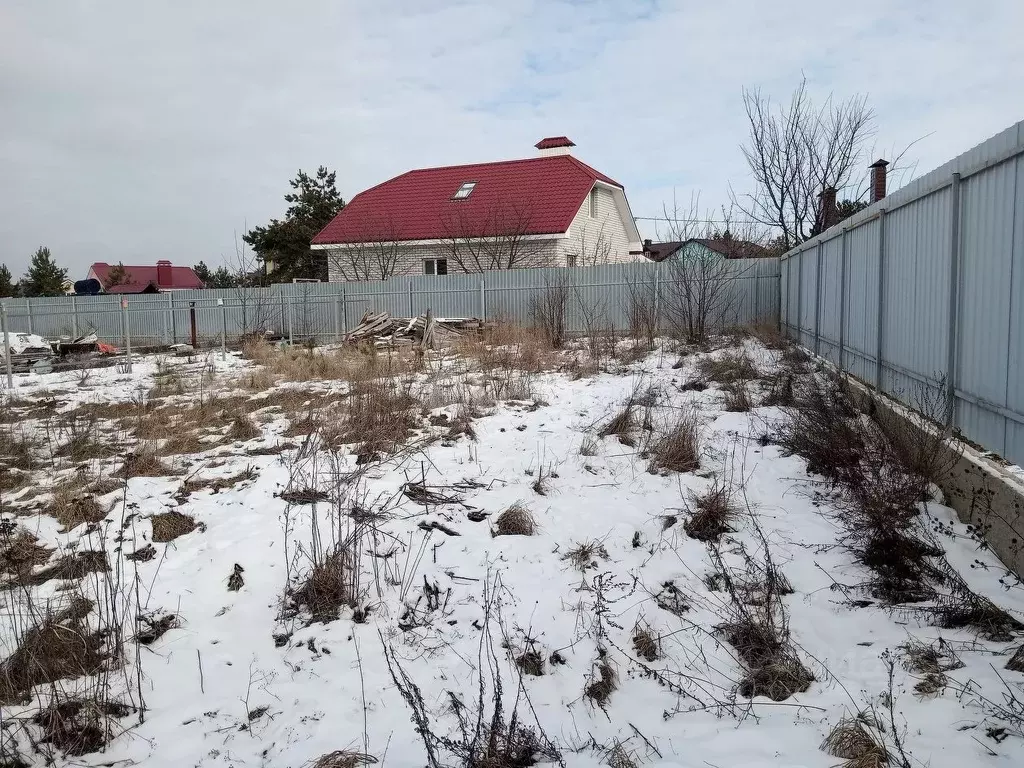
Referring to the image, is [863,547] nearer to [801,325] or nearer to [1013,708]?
[1013,708]

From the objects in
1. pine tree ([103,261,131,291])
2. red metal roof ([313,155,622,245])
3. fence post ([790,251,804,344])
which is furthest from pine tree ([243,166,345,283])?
fence post ([790,251,804,344])

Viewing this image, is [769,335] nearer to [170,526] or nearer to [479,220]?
[170,526]

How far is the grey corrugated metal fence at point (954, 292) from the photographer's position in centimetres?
336

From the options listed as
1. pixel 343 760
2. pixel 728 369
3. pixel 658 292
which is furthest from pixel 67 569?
pixel 658 292

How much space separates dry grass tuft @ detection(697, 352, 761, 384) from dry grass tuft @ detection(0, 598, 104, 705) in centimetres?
672

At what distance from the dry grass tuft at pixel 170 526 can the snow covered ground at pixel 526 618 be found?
10cm

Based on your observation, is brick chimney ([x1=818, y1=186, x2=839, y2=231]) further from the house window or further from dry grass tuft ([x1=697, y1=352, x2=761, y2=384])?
the house window

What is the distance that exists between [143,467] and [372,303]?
13.4m

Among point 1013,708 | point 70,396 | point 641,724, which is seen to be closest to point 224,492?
point 641,724

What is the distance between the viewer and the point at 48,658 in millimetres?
3168

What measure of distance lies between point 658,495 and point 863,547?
1424 millimetres

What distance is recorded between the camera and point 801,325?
11.5 meters

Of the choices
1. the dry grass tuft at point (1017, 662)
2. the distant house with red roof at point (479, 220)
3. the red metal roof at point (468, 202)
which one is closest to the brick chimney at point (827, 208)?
the distant house with red roof at point (479, 220)

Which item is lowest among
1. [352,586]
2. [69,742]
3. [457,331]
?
[69,742]
